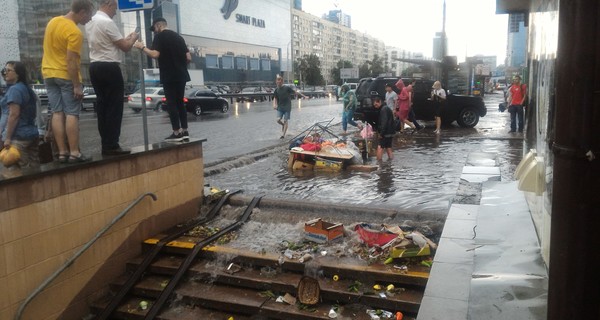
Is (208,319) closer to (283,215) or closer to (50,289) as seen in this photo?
(50,289)

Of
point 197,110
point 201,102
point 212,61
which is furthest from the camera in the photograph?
point 212,61

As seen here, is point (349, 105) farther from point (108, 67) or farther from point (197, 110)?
point (197, 110)

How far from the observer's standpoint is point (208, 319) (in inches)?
194

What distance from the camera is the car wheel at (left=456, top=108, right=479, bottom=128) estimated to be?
1839 cm

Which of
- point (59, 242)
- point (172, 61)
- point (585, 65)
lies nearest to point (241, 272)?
point (59, 242)

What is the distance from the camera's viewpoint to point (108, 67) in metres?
5.81

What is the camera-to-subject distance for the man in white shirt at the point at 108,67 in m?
5.66

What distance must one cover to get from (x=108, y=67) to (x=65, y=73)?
2.13ft

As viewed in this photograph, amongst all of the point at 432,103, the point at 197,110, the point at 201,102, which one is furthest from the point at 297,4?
the point at 432,103

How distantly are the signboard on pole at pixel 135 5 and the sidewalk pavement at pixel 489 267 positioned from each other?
453 centimetres

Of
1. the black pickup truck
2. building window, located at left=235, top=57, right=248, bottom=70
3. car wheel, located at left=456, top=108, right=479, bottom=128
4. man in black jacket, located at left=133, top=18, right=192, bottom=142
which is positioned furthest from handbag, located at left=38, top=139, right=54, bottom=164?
building window, located at left=235, top=57, right=248, bottom=70

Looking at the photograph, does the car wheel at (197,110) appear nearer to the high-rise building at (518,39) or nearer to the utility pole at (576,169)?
the high-rise building at (518,39)

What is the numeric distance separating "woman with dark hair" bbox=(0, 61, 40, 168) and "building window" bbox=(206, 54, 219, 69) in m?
70.0

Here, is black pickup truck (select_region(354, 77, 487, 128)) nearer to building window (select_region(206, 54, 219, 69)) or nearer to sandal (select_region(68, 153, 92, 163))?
sandal (select_region(68, 153, 92, 163))
